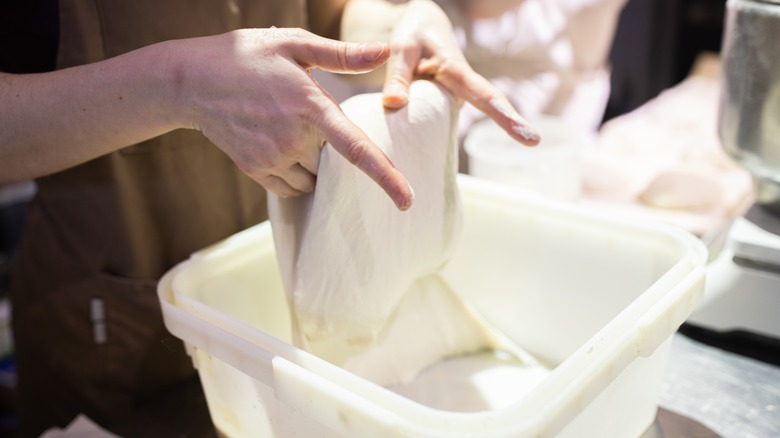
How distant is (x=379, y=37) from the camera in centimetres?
115

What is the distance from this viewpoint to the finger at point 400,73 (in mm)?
908

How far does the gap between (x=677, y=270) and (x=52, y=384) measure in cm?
96

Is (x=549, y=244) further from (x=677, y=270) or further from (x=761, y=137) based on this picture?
(x=761, y=137)

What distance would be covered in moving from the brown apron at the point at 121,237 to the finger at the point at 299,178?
0.93 ft

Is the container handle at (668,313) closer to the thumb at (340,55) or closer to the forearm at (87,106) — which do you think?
the thumb at (340,55)

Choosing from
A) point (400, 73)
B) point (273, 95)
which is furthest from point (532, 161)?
point (273, 95)

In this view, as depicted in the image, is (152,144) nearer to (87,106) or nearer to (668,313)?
(87,106)

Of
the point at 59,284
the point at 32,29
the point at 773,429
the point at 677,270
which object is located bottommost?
the point at 773,429

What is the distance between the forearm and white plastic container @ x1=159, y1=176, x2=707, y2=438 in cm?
21

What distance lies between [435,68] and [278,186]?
300 mm

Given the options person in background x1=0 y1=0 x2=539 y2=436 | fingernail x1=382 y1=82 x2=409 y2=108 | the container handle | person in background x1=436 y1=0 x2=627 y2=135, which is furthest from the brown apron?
person in background x1=436 y1=0 x2=627 y2=135

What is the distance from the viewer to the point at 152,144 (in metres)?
1.02

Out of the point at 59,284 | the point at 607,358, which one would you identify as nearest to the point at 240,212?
the point at 59,284

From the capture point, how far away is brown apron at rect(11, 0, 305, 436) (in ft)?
3.20
